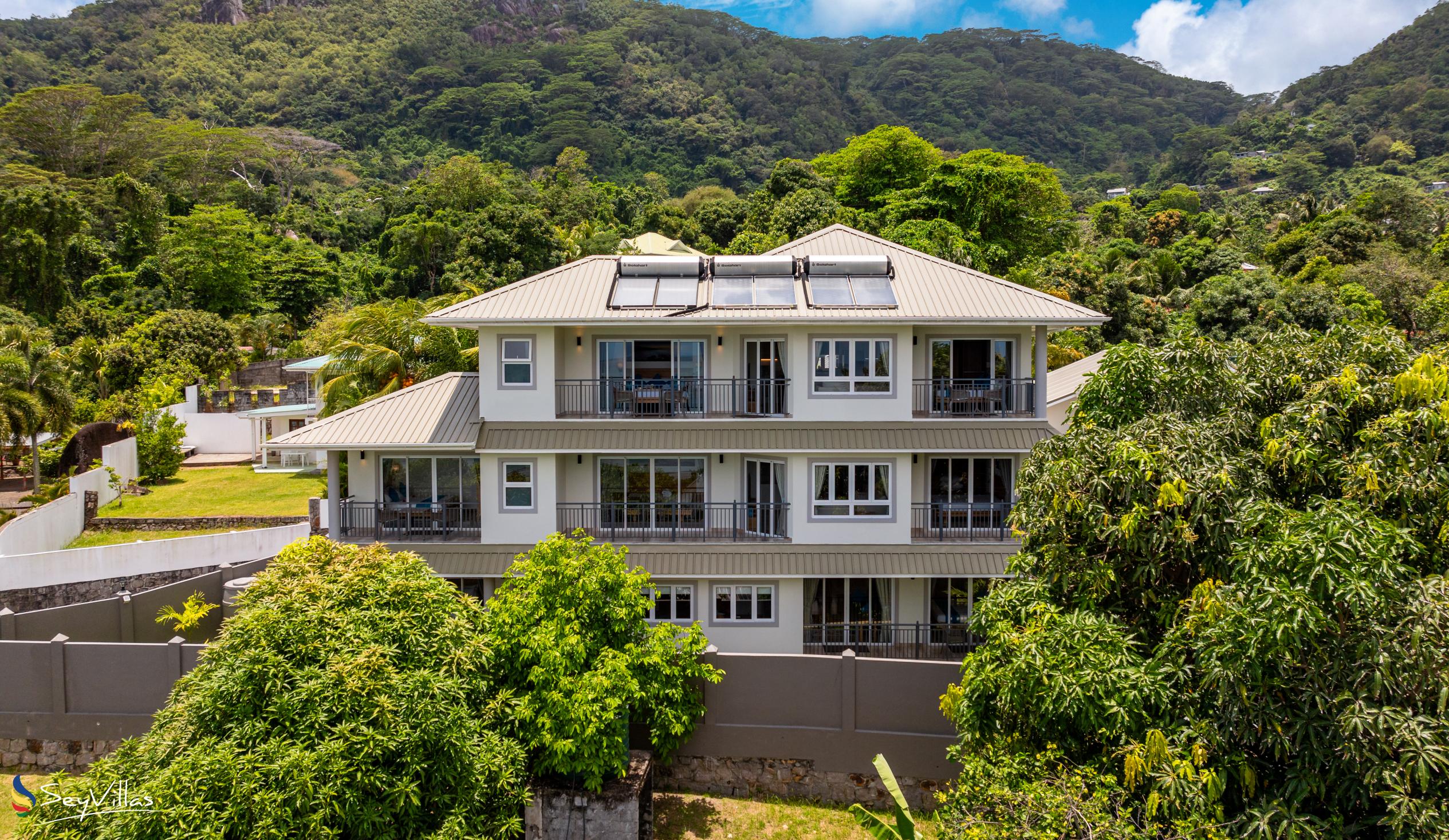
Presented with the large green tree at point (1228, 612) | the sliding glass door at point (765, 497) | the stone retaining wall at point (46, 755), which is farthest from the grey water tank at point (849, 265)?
the stone retaining wall at point (46, 755)

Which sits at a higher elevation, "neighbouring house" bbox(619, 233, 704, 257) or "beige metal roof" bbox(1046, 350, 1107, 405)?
"neighbouring house" bbox(619, 233, 704, 257)

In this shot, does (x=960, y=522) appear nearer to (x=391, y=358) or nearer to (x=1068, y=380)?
(x=1068, y=380)

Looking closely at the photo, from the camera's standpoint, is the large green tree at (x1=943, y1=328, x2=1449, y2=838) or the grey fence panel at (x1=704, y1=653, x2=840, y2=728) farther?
the grey fence panel at (x1=704, y1=653, x2=840, y2=728)

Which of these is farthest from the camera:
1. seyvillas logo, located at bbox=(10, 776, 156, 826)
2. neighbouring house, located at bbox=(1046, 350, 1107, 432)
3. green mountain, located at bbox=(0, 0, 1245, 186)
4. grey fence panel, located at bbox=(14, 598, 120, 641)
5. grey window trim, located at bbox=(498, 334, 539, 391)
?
green mountain, located at bbox=(0, 0, 1245, 186)

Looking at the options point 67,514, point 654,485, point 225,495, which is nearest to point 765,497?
point 654,485

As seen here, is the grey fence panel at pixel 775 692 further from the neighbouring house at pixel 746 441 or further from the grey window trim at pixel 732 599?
the grey window trim at pixel 732 599

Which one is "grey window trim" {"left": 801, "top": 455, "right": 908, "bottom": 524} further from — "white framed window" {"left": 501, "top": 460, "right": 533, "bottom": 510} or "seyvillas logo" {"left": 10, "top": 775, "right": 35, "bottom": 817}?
"seyvillas logo" {"left": 10, "top": 775, "right": 35, "bottom": 817}

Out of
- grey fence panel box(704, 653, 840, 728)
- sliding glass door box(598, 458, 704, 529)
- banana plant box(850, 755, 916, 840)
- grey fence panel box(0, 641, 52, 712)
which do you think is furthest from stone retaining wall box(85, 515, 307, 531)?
banana plant box(850, 755, 916, 840)
